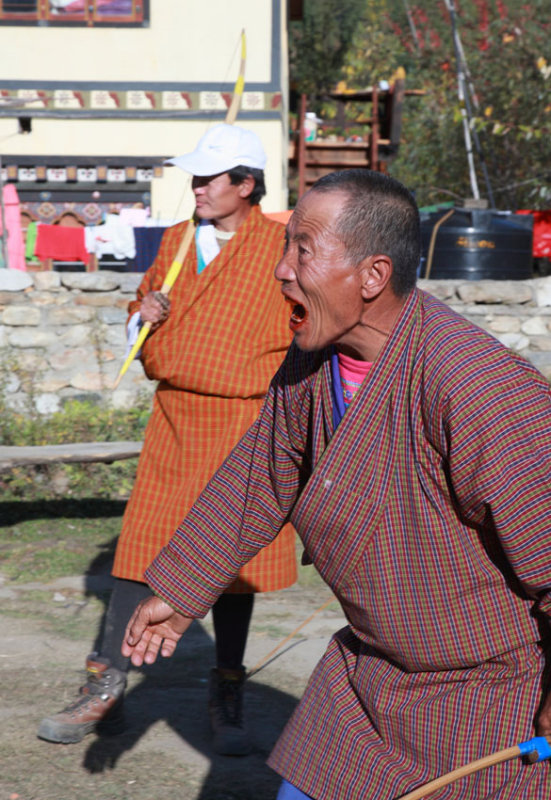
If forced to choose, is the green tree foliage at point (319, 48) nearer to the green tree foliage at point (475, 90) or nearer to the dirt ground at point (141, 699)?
the green tree foliage at point (475, 90)

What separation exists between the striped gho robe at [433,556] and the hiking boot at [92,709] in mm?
1457

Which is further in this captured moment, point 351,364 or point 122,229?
point 122,229

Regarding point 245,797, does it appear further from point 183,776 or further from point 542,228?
point 542,228

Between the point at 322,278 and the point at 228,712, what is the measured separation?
1.93m

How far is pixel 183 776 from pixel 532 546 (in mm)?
1897

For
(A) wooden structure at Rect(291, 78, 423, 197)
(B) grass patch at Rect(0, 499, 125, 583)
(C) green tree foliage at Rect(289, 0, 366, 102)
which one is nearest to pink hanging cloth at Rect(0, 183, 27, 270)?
(A) wooden structure at Rect(291, 78, 423, 197)

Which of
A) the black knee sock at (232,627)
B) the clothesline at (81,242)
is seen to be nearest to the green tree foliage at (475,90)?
the clothesline at (81,242)

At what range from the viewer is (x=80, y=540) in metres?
5.86

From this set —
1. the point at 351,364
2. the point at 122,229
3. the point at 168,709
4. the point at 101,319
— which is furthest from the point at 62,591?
the point at 122,229

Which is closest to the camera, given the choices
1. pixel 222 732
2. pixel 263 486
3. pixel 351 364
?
pixel 351 364

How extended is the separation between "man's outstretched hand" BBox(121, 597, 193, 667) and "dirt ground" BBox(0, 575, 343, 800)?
3.31ft

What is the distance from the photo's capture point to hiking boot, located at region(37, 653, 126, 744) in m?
3.38

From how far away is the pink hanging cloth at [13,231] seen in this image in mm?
11078

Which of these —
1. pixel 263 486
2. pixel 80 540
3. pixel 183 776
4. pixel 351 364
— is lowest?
pixel 80 540
